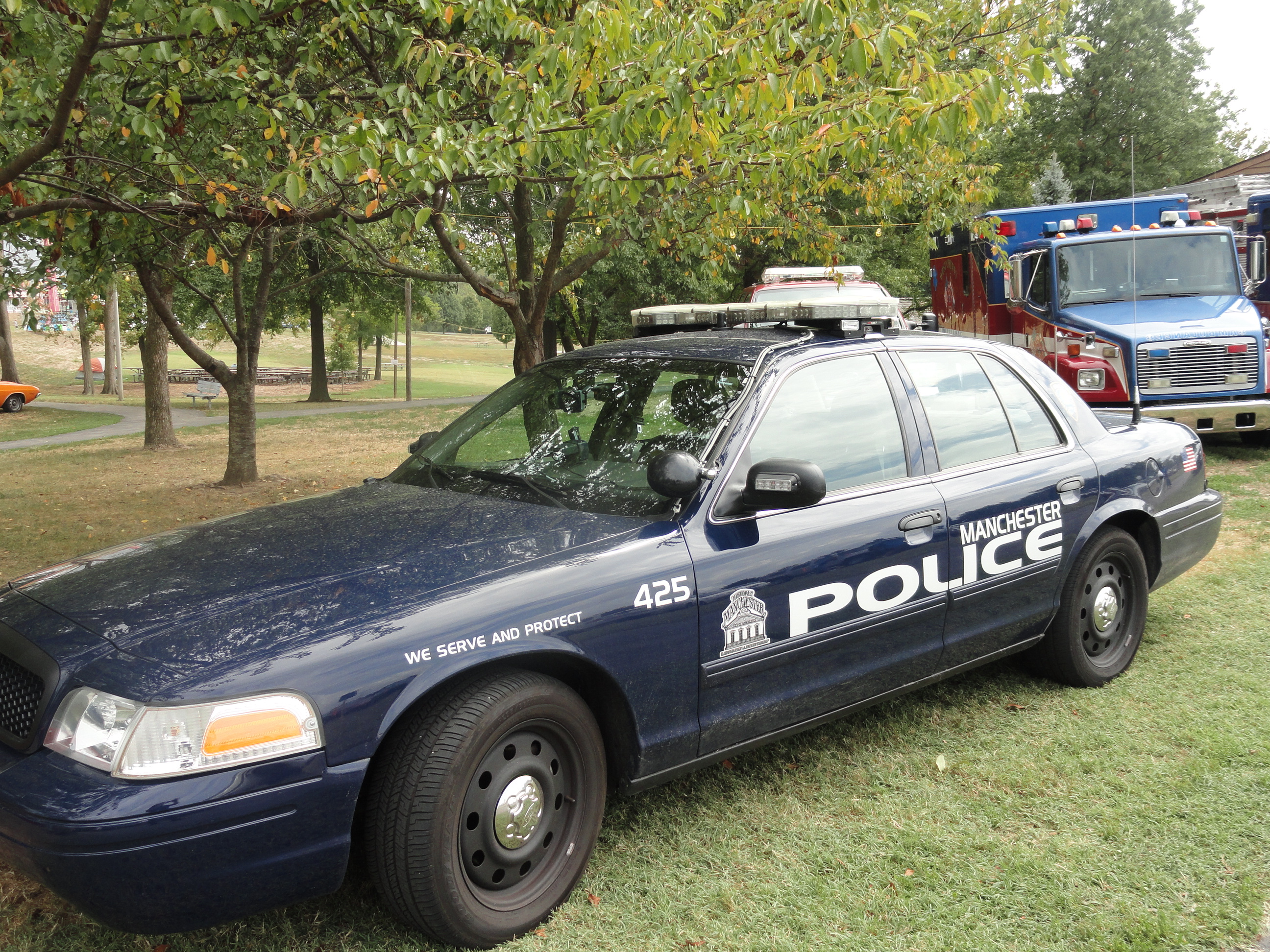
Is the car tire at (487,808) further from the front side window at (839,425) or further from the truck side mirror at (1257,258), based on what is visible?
the truck side mirror at (1257,258)

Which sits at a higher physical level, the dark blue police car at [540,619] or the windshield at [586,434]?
the windshield at [586,434]

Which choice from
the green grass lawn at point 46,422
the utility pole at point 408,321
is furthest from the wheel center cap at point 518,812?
the utility pole at point 408,321

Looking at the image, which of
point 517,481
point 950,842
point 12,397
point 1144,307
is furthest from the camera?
point 12,397

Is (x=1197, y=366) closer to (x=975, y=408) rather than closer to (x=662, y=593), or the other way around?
(x=975, y=408)

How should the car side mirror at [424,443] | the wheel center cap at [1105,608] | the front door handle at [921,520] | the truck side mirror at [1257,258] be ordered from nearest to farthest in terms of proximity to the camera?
the front door handle at [921,520] → the car side mirror at [424,443] → the wheel center cap at [1105,608] → the truck side mirror at [1257,258]

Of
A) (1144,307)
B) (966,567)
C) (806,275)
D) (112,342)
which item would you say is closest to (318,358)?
(112,342)

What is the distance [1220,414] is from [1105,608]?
7508mm

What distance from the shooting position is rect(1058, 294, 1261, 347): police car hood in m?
11.0

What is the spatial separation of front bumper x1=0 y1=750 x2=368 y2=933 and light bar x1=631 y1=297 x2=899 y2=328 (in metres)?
2.56

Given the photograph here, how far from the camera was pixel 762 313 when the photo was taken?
4.48 metres

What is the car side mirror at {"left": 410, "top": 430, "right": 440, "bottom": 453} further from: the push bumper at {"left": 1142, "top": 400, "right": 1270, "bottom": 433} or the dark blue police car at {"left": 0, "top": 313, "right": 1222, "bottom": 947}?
the push bumper at {"left": 1142, "top": 400, "right": 1270, "bottom": 433}

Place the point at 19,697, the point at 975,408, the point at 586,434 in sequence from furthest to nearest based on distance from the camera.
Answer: the point at 975,408 < the point at 586,434 < the point at 19,697

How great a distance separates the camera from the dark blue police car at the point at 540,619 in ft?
8.00

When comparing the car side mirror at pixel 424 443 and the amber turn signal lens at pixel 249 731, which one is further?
the car side mirror at pixel 424 443
